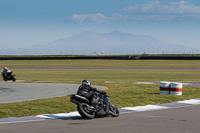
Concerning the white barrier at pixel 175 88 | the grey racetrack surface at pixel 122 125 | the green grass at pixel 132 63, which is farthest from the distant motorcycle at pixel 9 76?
the green grass at pixel 132 63

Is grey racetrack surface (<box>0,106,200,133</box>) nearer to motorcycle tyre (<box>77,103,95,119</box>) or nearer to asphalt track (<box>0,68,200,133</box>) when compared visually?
asphalt track (<box>0,68,200,133</box>)

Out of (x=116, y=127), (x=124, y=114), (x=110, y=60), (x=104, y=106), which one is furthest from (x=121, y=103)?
(x=110, y=60)

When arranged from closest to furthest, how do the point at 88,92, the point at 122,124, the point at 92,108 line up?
1. the point at 122,124
2. the point at 92,108
3. the point at 88,92

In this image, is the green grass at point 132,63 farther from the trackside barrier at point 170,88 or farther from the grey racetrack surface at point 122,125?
the grey racetrack surface at point 122,125

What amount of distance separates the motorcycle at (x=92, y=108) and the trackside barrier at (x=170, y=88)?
9.37 meters

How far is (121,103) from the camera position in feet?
61.1

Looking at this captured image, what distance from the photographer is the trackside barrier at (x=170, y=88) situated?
74.7 ft

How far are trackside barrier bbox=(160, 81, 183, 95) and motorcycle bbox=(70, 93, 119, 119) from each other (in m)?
9.37

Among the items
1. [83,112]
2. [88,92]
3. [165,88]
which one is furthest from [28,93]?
[83,112]

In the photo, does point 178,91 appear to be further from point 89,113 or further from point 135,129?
point 135,129

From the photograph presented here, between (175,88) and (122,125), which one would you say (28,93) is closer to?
(175,88)

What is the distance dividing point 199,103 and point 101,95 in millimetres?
7238

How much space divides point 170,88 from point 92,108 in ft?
34.8

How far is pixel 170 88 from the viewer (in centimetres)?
2306
